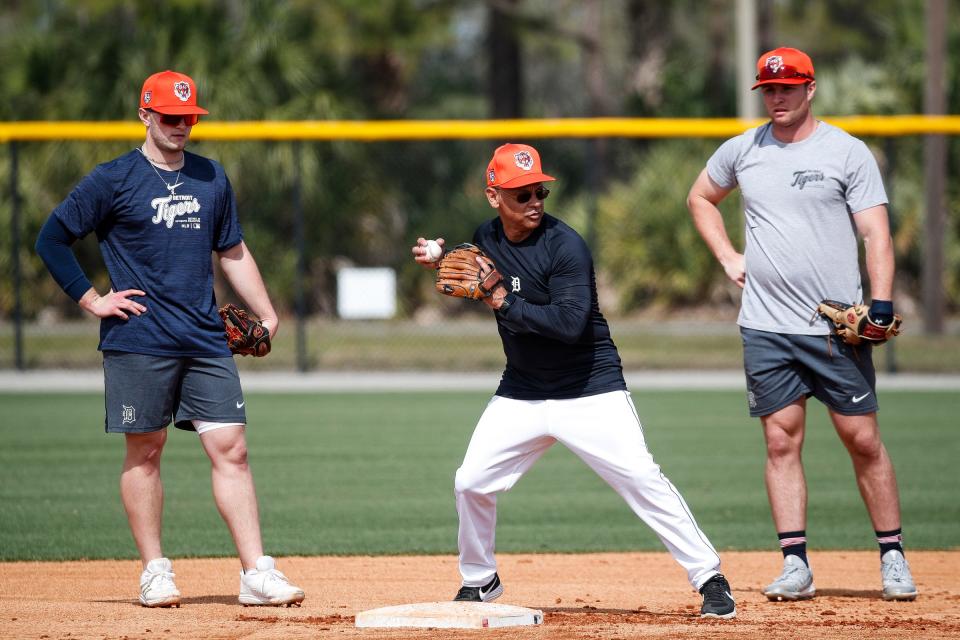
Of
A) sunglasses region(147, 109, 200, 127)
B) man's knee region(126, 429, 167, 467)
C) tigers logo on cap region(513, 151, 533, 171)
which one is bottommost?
man's knee region(126, 429, 167, 467)

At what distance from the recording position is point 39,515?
809 cm

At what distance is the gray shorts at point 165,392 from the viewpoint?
18.6 ft

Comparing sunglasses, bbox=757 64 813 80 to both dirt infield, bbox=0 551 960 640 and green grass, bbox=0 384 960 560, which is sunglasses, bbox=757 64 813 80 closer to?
dirt infield, bbox=0 551 960 640

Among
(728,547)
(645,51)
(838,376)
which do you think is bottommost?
(728,547)

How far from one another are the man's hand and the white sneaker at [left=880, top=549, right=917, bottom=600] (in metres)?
3.31

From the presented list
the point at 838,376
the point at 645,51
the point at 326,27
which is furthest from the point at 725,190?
the point at 645,51

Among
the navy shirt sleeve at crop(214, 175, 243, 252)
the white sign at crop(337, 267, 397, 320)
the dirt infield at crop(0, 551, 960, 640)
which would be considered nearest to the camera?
the dirt infield at crop(0, 551, 960, 640)

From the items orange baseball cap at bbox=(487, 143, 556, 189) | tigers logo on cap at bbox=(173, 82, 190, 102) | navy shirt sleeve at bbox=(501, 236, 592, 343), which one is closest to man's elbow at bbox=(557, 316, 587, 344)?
navy shirt sleeve at bbox=(501, 236, 592, 343)

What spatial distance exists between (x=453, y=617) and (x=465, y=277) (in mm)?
1287

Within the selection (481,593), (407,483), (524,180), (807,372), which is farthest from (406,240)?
(524,180)

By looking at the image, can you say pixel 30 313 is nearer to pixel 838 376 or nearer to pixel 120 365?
pixel 120 365

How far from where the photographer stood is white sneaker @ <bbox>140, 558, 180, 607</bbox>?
18.8 feet

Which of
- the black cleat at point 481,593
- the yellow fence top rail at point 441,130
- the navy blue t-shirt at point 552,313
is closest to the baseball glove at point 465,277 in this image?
the navy blue t-shirt at point 552,313

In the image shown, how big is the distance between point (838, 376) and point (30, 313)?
13.6 m
